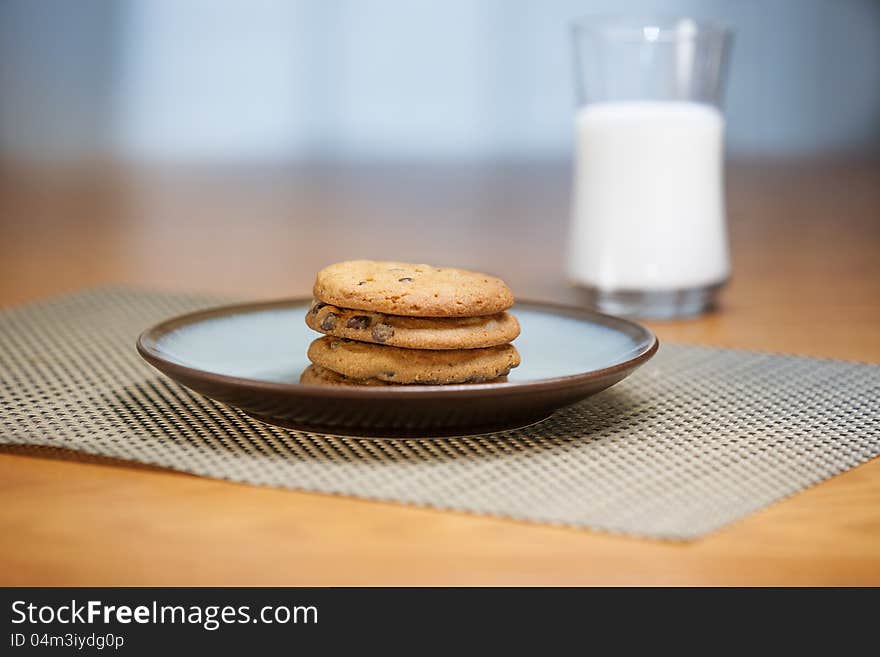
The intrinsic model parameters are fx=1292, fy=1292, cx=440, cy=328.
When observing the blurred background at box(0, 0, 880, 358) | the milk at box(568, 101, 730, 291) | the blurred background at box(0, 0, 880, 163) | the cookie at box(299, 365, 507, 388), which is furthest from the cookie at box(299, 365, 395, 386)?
the blurred background at box(0, 0, 880, 163)

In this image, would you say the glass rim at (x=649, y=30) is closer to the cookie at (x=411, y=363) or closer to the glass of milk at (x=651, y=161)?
the glass of milk at (x=651, y=161)

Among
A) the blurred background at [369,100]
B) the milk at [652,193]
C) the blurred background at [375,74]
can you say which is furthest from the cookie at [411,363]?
the blurred background at [375,74]

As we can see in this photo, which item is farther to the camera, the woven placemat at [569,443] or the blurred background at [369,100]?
the blurred background at [369,100]

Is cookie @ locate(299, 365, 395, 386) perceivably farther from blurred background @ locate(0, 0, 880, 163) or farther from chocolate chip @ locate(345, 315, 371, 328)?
blurred background @ locate(0, 0, 880, 163)

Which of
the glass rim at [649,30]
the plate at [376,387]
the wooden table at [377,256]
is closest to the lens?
the wooden table at [377,256]

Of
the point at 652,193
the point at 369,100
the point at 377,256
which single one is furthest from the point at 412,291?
the point at 369,100

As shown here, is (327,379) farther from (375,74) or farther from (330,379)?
(375,74)

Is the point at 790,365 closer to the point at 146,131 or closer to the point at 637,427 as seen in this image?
the point at 637,427
